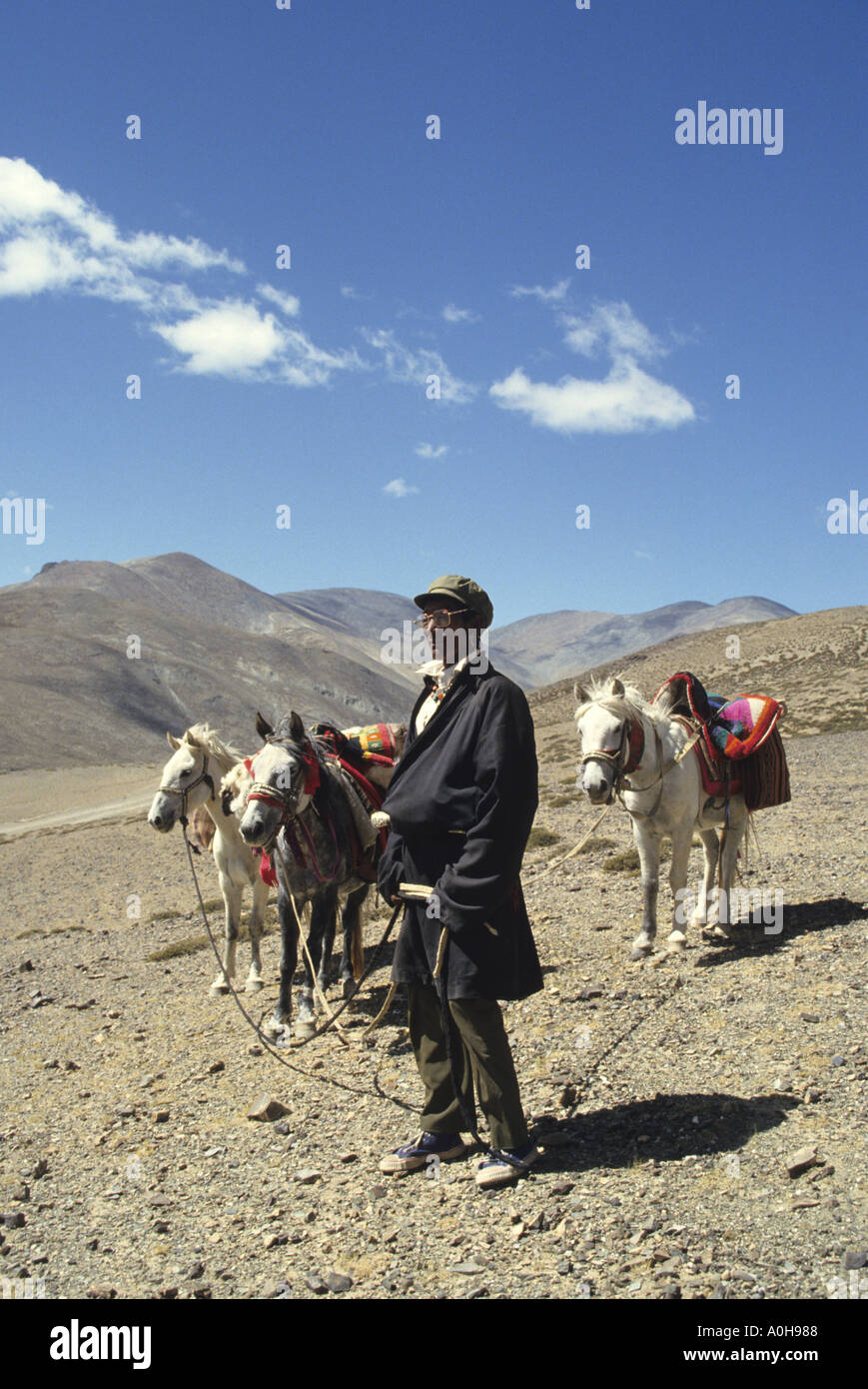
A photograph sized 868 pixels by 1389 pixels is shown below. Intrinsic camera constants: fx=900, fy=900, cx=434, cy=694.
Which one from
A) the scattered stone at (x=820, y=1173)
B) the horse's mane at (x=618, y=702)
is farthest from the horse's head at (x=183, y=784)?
the scattered stone at (x=820, y=1173)

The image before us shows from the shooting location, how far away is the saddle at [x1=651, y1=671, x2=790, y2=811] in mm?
7996

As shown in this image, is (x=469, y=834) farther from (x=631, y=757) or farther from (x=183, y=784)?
(x=183, y=784)

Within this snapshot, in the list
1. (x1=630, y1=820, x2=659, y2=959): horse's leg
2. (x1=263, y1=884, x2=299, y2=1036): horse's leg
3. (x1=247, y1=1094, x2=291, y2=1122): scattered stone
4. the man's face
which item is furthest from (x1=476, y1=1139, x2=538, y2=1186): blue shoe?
(x1=630, y1=820, x2=659, y2=959): horse's leg

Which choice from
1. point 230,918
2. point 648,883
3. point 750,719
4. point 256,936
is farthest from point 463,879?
point 230,918

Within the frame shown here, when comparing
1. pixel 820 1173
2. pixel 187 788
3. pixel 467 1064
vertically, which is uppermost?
pixel 187 788

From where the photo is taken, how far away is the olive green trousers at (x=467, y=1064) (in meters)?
4.26

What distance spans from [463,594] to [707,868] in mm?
5753

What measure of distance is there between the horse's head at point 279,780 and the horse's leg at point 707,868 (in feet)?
12.8

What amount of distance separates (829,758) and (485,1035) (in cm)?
→ 2102

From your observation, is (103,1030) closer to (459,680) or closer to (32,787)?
(459,680)

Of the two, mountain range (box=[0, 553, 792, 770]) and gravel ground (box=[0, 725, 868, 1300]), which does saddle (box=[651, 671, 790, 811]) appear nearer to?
gravel ground (box=[0, 725, 868, 1300])

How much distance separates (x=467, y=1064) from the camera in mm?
4547

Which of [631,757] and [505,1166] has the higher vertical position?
[631,757]

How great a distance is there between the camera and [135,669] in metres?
120
